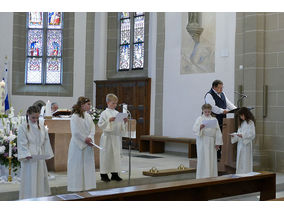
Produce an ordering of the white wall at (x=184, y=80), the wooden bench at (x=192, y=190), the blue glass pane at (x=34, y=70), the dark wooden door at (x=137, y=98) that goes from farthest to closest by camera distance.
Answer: the blue glass pane at (x=34, y=70)
the dark wooden door at (x=137, y=98)
the white wall at (x=184, y=80)
the wooden bench at (x=192, y=190)

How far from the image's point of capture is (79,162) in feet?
21.3

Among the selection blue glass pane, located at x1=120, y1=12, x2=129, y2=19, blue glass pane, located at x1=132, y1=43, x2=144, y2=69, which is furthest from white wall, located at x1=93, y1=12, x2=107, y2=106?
blue glass pane, located at x1=132, y1=43, x2=144, y2=69

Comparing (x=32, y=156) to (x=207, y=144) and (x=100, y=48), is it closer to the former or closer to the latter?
(x=207, y=144)

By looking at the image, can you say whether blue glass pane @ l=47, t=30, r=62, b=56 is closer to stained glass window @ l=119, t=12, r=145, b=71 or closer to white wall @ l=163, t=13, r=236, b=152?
stained glass window @ l=119, t=12, r=145, b=71

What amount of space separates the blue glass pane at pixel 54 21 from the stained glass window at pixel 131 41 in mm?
2256

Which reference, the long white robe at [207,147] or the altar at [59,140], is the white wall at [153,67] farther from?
the long white robe at [207,147]

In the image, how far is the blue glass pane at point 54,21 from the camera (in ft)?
50.9

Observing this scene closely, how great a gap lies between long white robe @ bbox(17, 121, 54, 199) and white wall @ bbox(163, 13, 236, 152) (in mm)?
6107

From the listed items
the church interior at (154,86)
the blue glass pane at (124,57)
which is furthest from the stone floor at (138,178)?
the blue glass pane at (124,57)

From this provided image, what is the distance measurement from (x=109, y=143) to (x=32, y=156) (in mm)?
1843

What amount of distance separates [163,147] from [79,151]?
669 cm

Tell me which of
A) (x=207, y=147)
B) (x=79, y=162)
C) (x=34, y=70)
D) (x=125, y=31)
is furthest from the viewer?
(x=34, y=70)

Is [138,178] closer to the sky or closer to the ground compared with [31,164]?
closer to the ground

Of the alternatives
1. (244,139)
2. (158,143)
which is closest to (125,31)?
(158,143)
